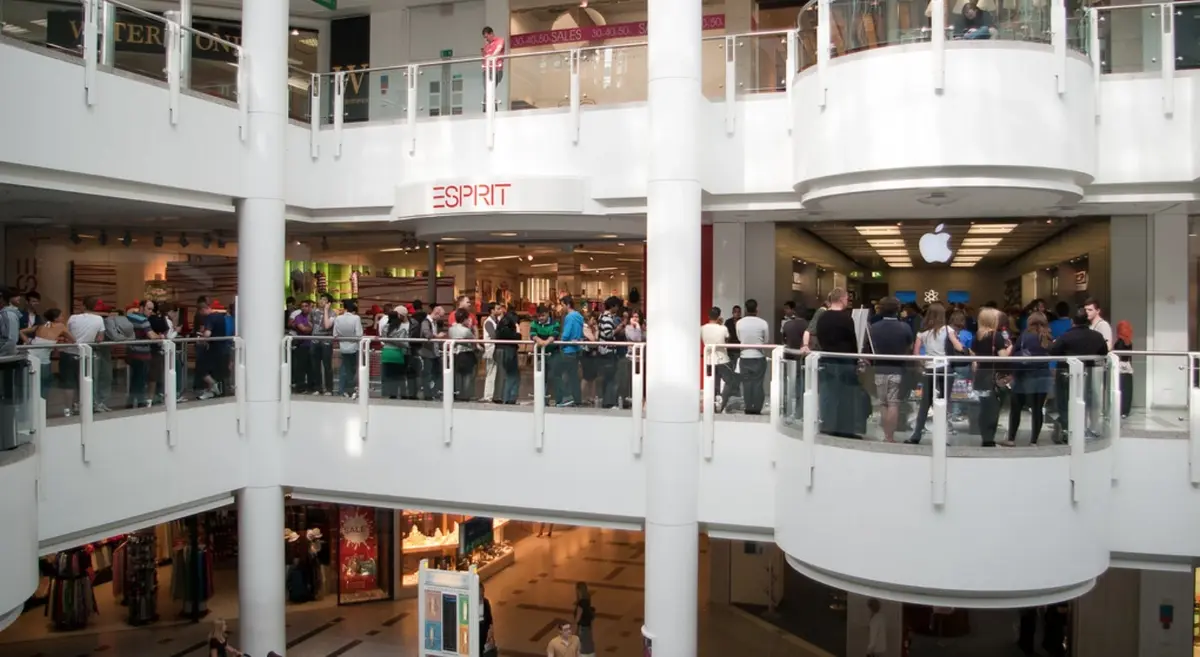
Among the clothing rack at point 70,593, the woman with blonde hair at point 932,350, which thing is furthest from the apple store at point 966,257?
the clothing rack at point 70,593

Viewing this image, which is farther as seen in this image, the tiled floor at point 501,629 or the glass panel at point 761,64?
the tiled floor at point 501,629

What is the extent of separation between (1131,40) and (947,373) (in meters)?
5.16

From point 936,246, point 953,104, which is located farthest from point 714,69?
point 936,246

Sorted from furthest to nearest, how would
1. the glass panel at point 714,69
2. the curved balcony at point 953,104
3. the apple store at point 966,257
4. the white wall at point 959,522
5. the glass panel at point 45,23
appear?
the apple store at point 966,257 → the glass panel at point 714,69 → the curved balcony at point 953,104 → the glass panel at point 45,23 → the white wall at point 959,522

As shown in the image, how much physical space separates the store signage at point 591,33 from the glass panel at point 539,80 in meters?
3.57

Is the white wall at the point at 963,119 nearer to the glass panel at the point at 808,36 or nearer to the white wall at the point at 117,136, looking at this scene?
the glass panel at the point at 808,36

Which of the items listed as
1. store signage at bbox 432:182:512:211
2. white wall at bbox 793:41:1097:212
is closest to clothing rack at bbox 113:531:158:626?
store signage at bbox 432:182:512:211

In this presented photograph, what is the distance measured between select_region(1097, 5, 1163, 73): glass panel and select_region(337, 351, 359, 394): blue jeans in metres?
9.99

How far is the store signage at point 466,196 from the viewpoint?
41.2 feet

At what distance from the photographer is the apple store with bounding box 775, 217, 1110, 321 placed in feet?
45.3

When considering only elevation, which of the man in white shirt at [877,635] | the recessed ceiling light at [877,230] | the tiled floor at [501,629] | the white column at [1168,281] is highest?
the recessed ceiling light at [877,230]

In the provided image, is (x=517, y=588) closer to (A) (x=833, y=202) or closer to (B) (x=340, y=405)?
(B) (x=340, y=405)

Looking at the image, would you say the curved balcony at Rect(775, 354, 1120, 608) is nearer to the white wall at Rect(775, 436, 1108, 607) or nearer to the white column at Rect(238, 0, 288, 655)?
the white wall at Rect(775, 436, 1108, 607)

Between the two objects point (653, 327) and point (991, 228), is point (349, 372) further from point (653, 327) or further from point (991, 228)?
Result: point (991, 228)
